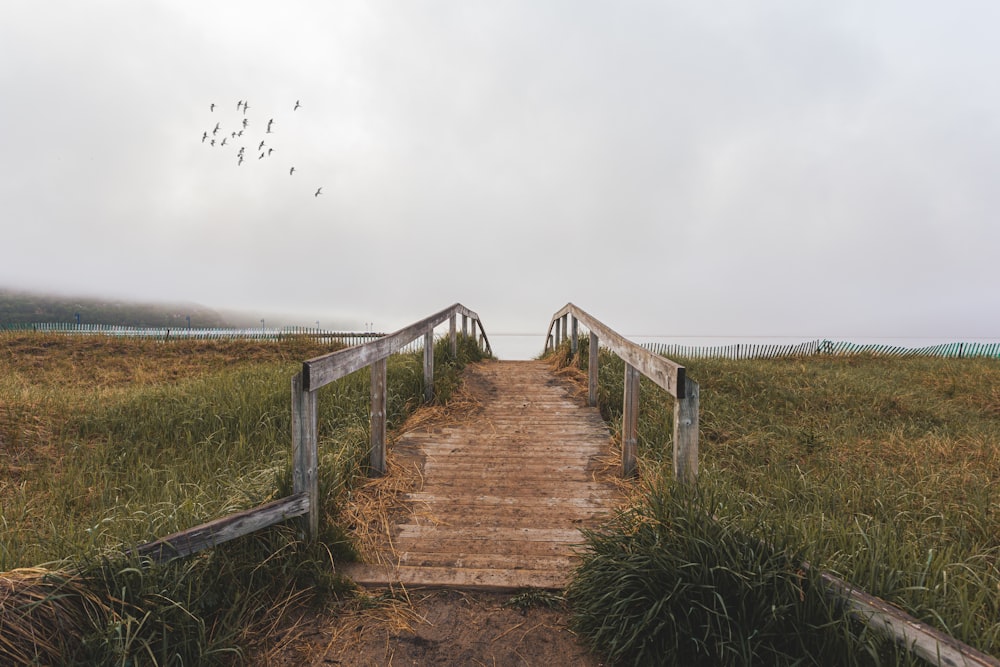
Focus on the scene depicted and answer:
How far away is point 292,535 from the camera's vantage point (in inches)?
101

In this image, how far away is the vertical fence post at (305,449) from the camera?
102 inches

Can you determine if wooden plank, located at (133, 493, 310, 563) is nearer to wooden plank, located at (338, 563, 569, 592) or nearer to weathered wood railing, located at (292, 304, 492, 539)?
weathered wood railing, located at (292, 304, 492, 539)

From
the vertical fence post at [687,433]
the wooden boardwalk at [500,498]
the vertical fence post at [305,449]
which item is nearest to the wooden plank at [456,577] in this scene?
the wooden boardwalk at [500,498]

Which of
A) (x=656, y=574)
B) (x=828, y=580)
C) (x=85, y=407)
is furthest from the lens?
(x=85, y=407)

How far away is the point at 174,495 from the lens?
3.70 meters

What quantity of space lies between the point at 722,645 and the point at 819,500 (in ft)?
7.52

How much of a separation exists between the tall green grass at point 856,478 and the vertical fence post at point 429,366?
222 cm

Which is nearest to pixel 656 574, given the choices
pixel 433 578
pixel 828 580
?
pixel 828 580

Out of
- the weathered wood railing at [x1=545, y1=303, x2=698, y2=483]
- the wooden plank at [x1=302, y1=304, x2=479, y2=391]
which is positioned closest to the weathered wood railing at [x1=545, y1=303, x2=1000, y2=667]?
the weathered wood railing at [x1=545, y1=303, x2=698, y2=483]

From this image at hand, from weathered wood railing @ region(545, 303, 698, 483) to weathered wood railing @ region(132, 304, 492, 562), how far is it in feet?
6.69

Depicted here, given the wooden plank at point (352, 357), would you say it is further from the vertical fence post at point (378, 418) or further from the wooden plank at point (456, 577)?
the wooden plank at point (456, 577)

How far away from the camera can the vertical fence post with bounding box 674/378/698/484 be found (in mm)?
2676

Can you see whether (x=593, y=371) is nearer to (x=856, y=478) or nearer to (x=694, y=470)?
(x=856, y=478)

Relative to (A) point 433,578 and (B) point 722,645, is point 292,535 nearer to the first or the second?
(A) point 433,578
